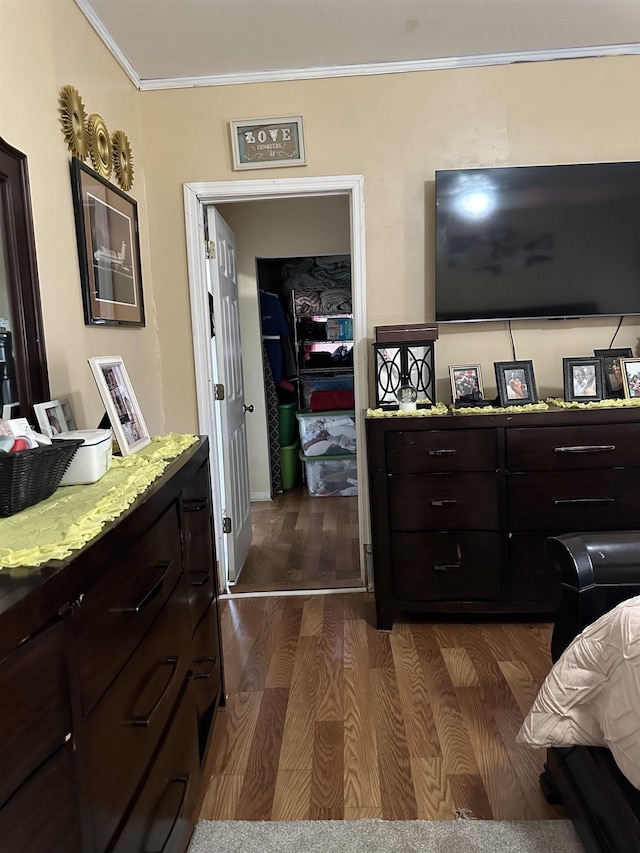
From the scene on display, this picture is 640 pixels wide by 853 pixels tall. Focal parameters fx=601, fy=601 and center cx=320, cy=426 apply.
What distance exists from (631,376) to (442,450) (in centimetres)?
93

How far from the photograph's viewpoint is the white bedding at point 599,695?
1207mm

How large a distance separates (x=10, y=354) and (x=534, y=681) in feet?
6.88

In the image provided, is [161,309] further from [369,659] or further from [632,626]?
[632,626]

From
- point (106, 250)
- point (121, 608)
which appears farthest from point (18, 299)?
point (121, 608)

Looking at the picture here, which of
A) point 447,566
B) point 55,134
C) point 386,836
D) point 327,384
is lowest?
point 386,836

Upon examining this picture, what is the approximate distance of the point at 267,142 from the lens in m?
2.87

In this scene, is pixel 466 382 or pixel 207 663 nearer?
pixel 207 663

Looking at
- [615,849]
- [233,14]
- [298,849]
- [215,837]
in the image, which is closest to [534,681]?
[615,849]

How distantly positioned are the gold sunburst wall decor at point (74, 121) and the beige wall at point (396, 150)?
566 millimetres

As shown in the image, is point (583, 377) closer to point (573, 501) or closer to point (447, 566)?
point (573, 501)

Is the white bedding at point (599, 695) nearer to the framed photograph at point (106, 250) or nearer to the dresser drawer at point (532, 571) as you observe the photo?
the dresser drawer at point (532, 571)

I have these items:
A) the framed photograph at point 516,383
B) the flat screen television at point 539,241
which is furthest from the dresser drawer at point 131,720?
the flat screen television at point 539,241

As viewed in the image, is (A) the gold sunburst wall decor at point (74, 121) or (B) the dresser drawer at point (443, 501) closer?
(A) the gold sunburst wall decor at point (74, 121)

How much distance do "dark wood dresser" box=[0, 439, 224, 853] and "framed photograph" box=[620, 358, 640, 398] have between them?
1957 millimetres
